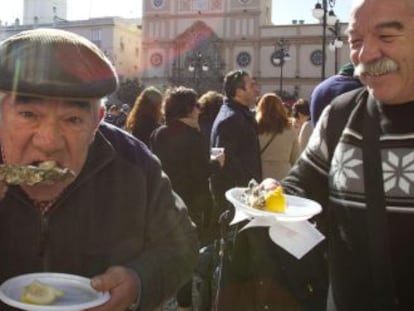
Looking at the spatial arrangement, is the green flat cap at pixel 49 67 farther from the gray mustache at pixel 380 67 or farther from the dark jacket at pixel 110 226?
the gray mustache at pixel 380 67

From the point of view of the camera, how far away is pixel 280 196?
6.39 ft

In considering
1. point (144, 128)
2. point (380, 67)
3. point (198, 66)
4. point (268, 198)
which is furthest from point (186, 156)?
point (198, 66)

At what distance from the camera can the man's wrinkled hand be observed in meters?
1.55

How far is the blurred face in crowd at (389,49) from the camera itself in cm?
175

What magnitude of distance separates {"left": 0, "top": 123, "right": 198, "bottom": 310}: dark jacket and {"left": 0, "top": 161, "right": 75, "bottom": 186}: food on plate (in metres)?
0.18

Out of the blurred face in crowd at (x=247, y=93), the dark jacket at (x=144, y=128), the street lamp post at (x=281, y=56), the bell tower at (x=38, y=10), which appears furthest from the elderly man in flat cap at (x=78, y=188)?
the bell tower at (x=38, y=10)

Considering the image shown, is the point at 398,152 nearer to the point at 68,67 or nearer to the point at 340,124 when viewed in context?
the point at 340,124

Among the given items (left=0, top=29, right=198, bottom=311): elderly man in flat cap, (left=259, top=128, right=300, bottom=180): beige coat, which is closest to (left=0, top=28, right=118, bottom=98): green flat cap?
(left=0, top=29, right=198, bottom=311): elderly man in flat cap

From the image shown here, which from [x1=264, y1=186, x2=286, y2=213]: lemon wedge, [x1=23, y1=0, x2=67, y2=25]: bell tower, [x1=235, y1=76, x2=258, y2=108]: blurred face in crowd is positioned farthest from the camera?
[x1=23, y1=0, x2=67, y2=25]: bell tower

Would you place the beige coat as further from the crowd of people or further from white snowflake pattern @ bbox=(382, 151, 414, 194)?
white snowflake pattern @ bbox=(382, 151, 414, 194)

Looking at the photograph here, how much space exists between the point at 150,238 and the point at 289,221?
46 cm

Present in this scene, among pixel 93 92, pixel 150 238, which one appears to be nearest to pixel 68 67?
pixel 93 92

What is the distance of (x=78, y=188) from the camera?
1729mm

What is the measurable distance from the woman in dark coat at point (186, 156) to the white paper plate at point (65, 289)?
3347 millimetres
